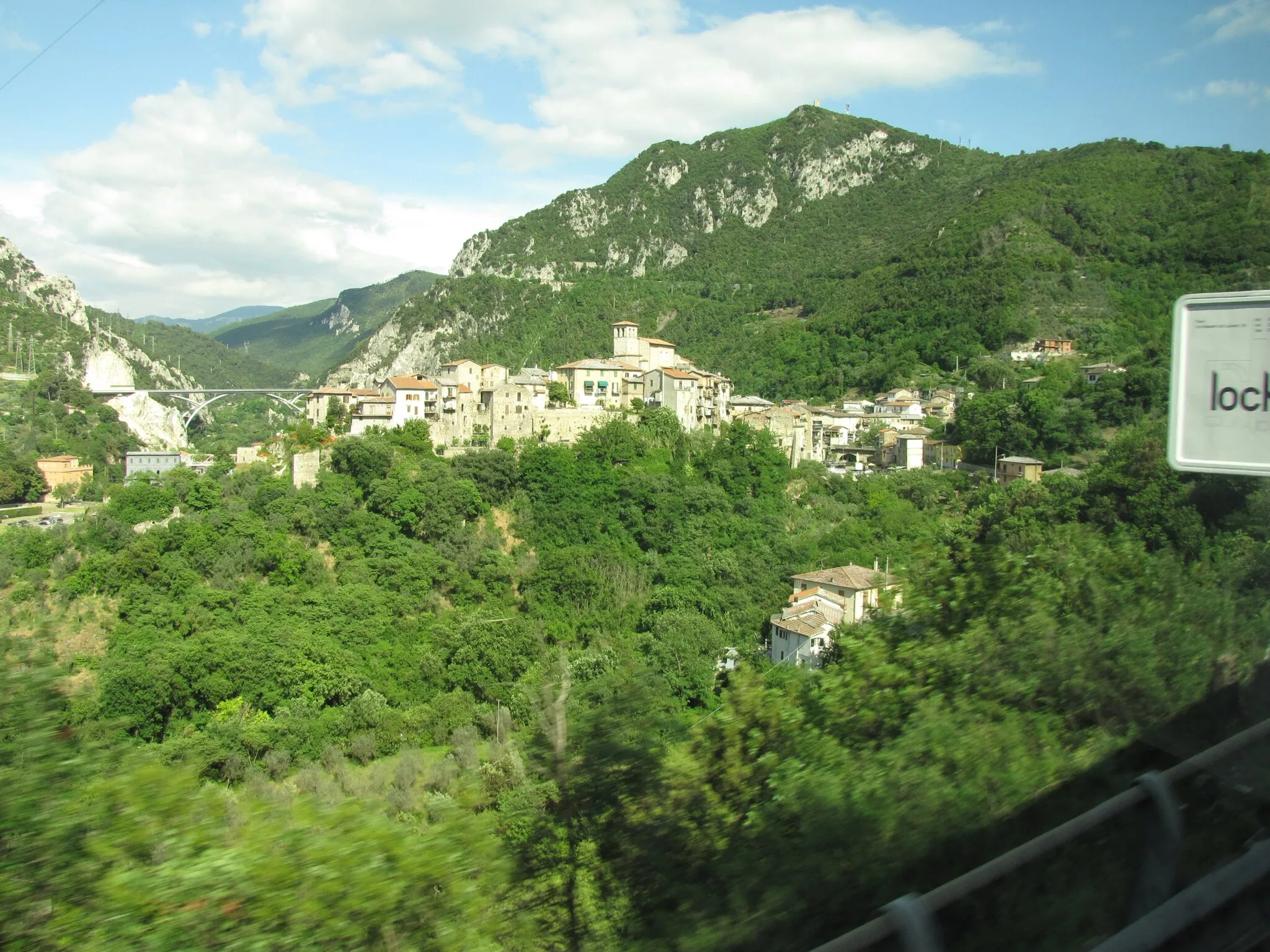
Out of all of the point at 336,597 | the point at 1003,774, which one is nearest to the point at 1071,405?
the point at 336,597

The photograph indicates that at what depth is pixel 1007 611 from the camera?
4.39 metres

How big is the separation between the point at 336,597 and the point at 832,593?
11558 mm

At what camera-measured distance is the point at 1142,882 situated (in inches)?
92.6

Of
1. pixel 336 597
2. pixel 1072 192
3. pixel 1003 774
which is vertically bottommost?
pixel 336 597

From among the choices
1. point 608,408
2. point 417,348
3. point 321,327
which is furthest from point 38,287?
point 321,327

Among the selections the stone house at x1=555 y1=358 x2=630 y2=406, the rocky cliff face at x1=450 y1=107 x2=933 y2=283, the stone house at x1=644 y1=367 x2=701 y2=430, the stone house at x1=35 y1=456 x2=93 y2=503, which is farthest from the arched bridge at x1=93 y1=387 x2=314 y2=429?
the stone house at x1=644 y1=367 x2=701 y2=430

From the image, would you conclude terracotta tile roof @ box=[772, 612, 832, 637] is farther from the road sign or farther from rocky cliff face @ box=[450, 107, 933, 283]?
rocky cliff face @ box=[450, 107, 933, 283]

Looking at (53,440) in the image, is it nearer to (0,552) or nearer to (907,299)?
(0,552)

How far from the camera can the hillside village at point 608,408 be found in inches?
1028

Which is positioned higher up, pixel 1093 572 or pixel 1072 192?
pixel 1072 192

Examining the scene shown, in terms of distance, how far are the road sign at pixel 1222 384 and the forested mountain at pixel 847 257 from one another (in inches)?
432

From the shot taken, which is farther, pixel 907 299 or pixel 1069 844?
pixel 907 299

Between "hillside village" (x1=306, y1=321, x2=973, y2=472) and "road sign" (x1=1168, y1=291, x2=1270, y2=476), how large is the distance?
23.9 meters

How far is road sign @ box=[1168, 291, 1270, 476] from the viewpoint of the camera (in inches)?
85.4
